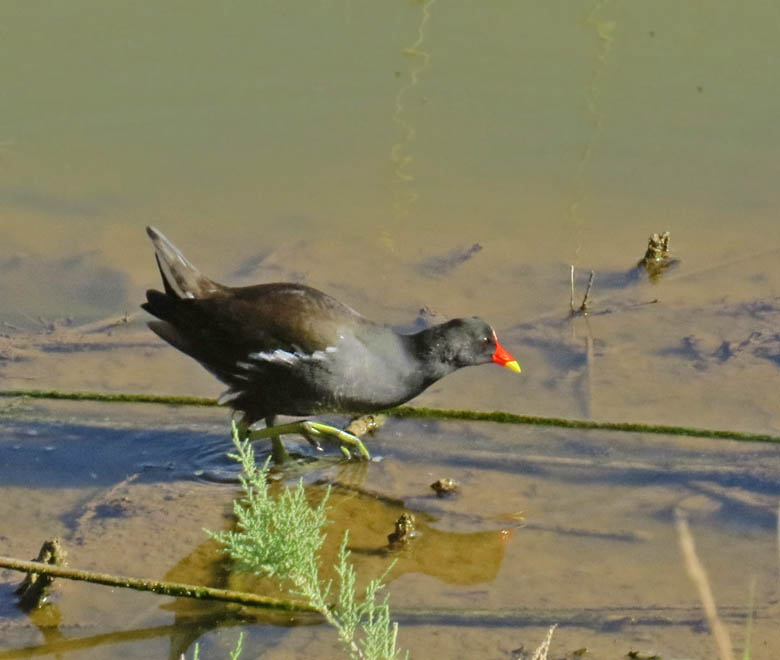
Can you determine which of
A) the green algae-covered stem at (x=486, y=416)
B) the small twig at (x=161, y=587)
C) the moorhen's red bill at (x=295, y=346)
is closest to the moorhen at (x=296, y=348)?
the moorhen's red bill at (x=295, y=346)

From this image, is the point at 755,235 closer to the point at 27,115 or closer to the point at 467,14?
the point at 467,14

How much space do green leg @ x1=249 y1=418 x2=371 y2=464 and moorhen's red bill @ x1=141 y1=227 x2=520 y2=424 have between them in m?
0.08

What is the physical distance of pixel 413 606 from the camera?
14.8 feet

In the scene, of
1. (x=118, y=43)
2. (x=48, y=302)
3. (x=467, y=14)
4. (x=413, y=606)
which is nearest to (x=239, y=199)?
(x=48, y=302)

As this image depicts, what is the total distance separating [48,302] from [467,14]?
4154 millimetres

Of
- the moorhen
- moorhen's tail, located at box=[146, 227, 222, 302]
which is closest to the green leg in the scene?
the moorhen

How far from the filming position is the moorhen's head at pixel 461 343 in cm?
576

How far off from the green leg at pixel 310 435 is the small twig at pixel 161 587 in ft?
4.99

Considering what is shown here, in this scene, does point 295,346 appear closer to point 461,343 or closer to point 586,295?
point 461,343

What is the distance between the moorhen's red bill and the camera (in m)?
5.54

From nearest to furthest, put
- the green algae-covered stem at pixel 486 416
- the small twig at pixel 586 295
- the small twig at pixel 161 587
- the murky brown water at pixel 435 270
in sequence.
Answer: the small twig at pixel 161 587 → the murky brown water at pixel 435 270 → the green algae-covered stem at pixel 486 416 → the small twig at pixel 586 295

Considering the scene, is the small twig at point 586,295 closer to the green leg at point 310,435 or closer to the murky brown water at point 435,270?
the murky brown water at point 435,270

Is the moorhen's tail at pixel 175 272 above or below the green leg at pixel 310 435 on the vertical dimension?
above

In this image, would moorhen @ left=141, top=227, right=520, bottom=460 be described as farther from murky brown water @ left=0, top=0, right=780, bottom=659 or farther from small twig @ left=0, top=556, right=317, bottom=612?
small twig @ left=0, top=556, right=317, bottom=612
